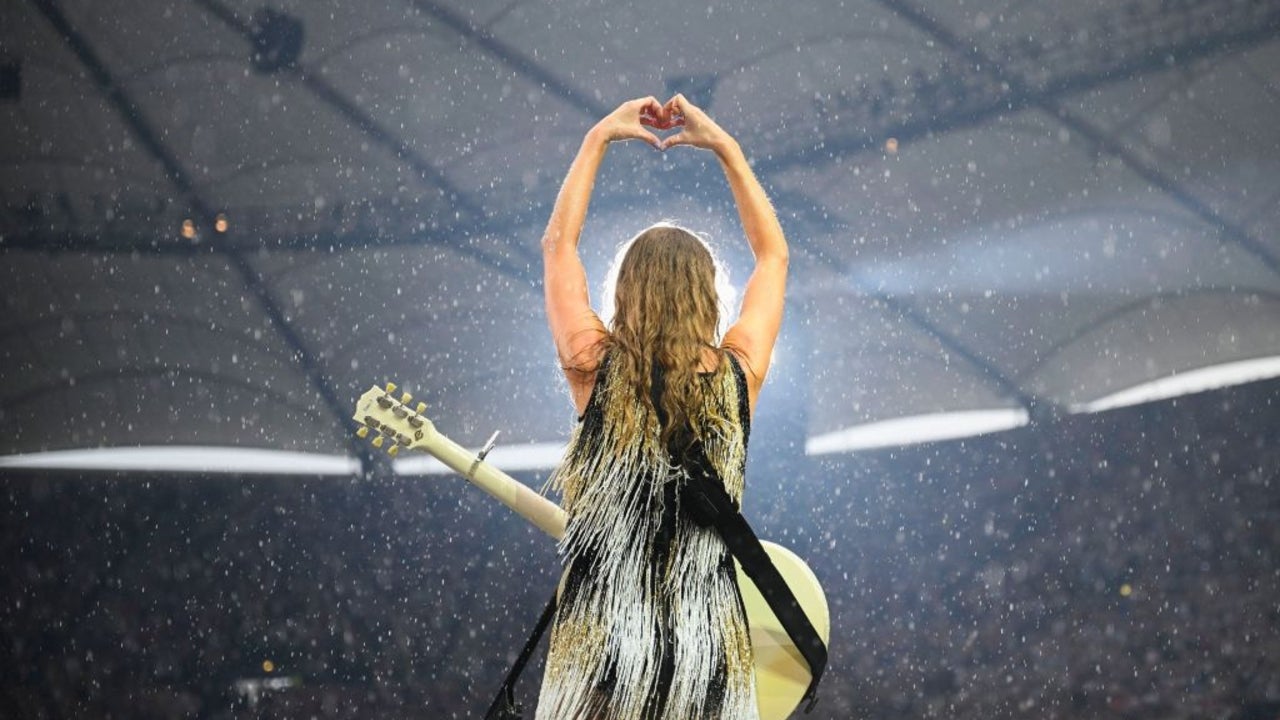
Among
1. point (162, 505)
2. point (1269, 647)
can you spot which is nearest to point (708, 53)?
point (162, 505)

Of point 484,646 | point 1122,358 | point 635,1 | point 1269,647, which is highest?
point 635,1

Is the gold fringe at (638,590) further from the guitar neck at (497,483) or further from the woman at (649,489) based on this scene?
the guitar neck at (497,483)

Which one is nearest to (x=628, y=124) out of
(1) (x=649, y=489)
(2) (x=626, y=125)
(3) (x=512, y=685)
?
(2) (x=626, y=125)

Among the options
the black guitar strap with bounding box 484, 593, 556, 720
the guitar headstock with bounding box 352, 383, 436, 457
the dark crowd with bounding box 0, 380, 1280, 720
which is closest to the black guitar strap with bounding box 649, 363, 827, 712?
the black guitar strap with bounding box 484, 593, 556, 720

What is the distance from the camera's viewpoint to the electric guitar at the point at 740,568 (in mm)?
2133

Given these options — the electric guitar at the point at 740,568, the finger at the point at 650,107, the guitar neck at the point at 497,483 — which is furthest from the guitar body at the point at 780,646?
the finger at the point at 650,107

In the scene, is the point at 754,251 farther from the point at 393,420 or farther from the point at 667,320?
the point at 393,420

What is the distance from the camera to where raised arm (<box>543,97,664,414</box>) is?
1.71 metres

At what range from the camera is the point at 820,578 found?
4.41 m

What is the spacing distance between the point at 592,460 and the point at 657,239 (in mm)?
306

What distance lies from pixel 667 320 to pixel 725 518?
0.26 metres

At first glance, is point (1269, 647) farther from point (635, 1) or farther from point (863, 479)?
point (635, 1)

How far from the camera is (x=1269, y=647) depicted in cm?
453

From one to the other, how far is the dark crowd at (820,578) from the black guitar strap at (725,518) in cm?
274
